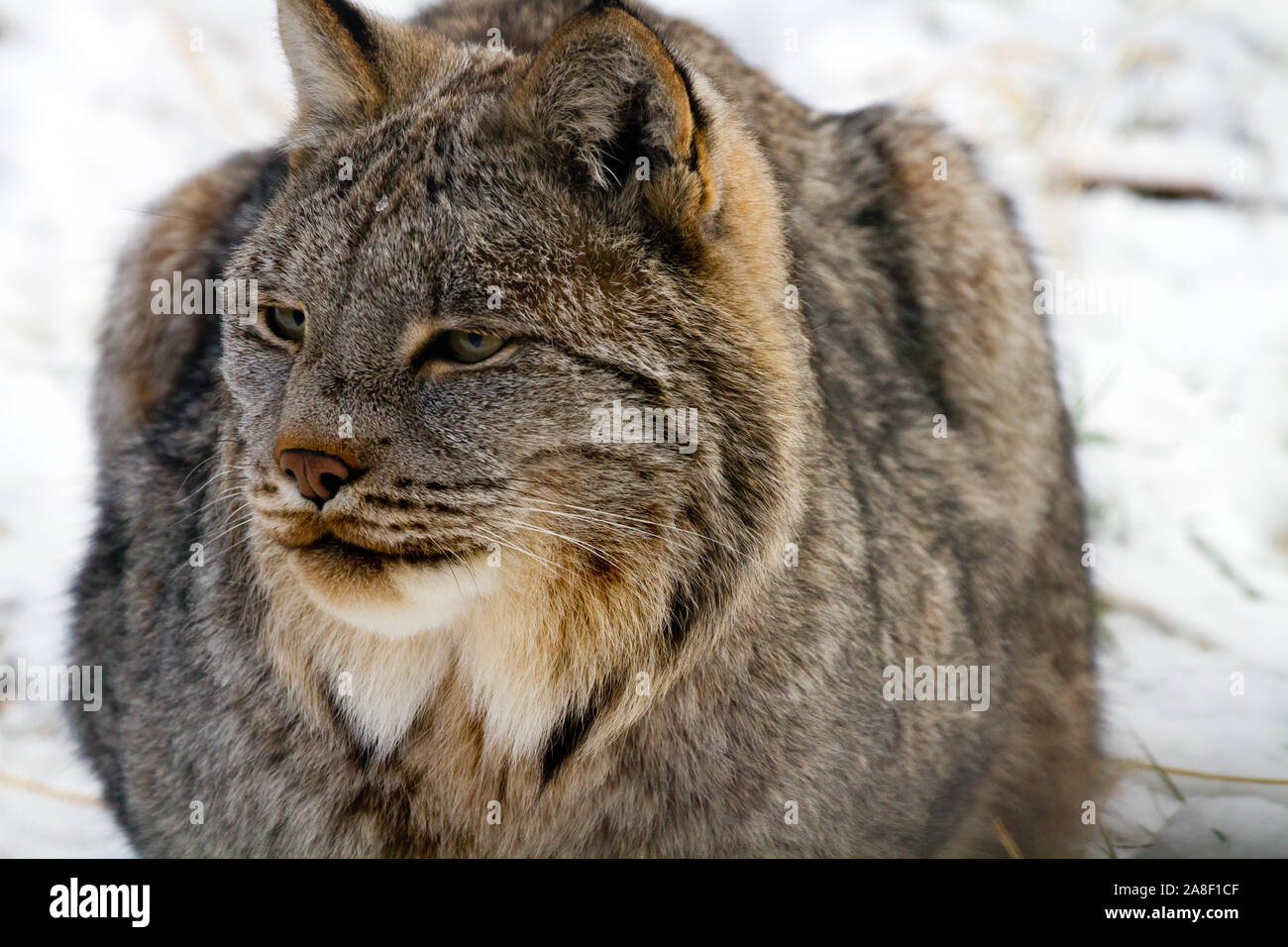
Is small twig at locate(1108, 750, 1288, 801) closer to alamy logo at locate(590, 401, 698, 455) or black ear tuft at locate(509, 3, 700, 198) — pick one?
alamy logo at locate(590, 401, 698, 455)

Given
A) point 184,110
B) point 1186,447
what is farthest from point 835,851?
point 184,110

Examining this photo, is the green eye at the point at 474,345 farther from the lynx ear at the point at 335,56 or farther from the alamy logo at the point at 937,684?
the alamy logo at the point at 937,684

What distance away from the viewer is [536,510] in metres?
2.48

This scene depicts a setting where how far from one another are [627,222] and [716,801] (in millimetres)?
1299

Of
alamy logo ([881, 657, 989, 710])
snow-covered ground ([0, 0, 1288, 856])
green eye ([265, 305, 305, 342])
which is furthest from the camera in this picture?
snow-covered ground ([0, 0, 1288, 856])

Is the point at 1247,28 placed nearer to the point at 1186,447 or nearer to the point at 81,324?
the point at 1186,447

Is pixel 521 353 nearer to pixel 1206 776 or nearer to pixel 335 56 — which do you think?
pixel 335 56

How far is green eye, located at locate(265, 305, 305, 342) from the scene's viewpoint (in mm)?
2668

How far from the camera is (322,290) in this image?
8.32 ft

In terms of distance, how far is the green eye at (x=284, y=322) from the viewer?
8.75 ft

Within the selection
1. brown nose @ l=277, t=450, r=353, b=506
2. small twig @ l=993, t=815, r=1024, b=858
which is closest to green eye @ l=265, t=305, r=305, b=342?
brown nose @ l=277, t=450, r=353, b=506
